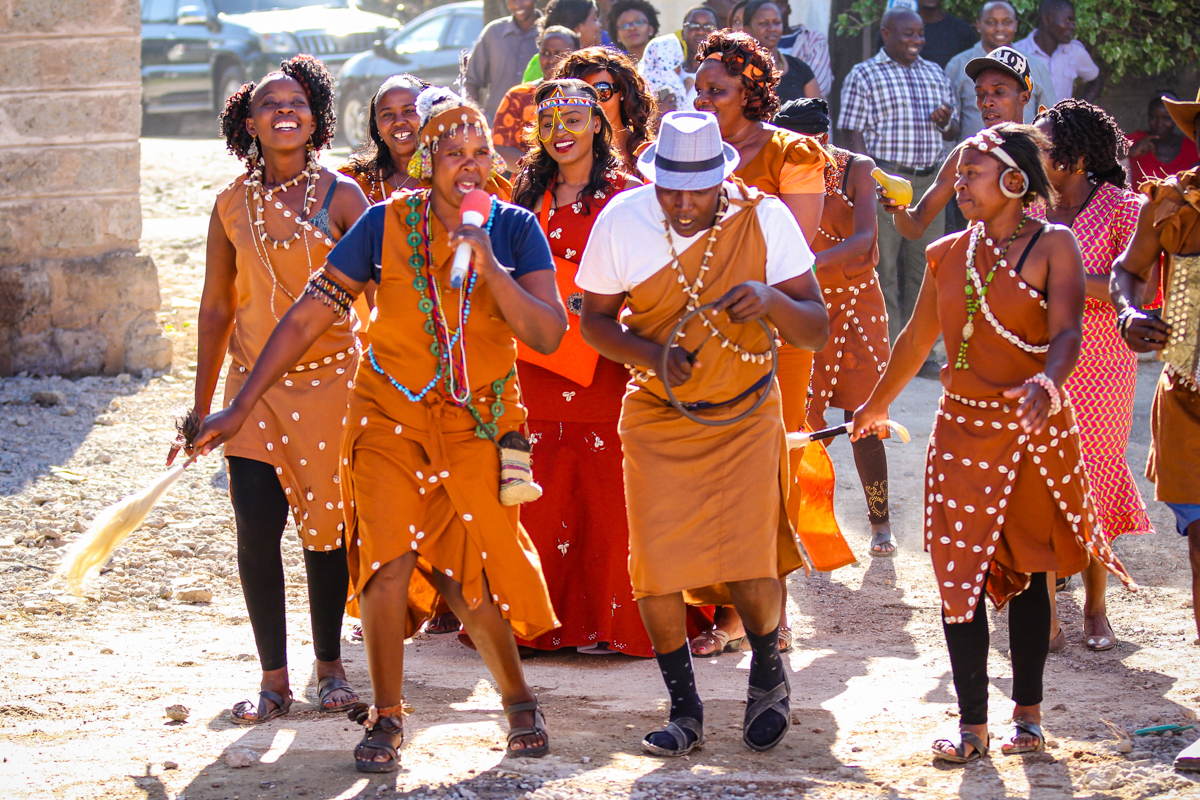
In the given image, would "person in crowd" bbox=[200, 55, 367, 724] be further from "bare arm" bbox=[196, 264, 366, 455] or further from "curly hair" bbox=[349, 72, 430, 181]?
"curly hair" bbox=[349, 72, 430, 181]

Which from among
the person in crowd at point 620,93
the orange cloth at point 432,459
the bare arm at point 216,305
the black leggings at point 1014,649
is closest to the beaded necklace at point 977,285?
the black leggings at point 1014,649

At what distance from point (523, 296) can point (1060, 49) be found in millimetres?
8768


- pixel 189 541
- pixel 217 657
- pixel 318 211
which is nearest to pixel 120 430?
pixel 189 541

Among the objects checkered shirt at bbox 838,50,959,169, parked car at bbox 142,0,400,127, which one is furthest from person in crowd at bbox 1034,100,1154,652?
parked car at bbox 142,0,400,127

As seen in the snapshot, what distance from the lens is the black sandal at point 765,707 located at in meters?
4.23

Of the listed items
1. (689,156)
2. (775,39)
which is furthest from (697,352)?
(775,39)

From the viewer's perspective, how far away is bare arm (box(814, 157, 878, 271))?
237 inches

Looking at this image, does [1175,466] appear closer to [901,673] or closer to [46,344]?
[901,673]

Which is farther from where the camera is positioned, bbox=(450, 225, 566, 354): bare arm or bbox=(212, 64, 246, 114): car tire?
bbox=(212, 64, 246, 114): car tire

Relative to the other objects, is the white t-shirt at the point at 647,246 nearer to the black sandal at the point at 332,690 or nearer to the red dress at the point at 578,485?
the red dress at the point at 578,485

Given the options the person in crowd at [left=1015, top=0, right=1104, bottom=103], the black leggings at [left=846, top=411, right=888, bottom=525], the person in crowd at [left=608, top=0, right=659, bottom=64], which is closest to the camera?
the black leggings at [left=846, top=411, right=888, bottom=525]

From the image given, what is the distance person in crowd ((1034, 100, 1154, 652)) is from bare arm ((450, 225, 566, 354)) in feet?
7.48

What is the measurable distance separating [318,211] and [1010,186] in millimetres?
2298

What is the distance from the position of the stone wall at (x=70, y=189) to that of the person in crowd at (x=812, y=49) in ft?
17.2
